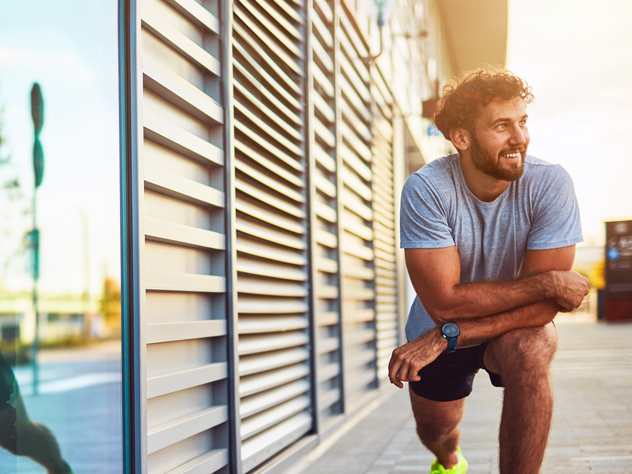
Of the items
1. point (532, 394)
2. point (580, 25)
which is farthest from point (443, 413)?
point (580, 25)

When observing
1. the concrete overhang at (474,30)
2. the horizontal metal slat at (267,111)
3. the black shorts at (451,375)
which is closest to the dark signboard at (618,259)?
the concrete overhang at (474,30)

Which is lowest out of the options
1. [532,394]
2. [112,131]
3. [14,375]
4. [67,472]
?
[67,472]

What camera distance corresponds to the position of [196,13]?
2887mm

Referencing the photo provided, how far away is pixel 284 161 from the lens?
3941mm

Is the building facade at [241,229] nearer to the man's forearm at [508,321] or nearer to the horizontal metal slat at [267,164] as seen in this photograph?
the horizontal metal slat at [267,164]

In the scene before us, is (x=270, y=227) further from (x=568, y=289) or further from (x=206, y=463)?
(x=568, y=289)

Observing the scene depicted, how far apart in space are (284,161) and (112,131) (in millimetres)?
1728

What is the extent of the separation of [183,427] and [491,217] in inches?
53.9

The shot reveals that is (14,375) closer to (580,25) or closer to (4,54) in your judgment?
(4,54)

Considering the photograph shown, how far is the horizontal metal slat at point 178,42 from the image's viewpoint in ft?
8.15

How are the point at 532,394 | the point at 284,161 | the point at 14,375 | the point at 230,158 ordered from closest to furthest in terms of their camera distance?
the point at 14,375, the point at 532,394, the point at 230,158, the point at 284,161

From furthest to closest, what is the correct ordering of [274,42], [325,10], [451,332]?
1. [325,10]
2. [274,42]
3. [451,332]

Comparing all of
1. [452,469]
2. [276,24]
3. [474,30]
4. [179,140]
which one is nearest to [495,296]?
[452,469]

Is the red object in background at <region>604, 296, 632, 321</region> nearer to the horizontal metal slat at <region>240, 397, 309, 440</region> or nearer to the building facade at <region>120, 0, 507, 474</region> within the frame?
the building facade at <region>120, 0, 507, 474</region>
